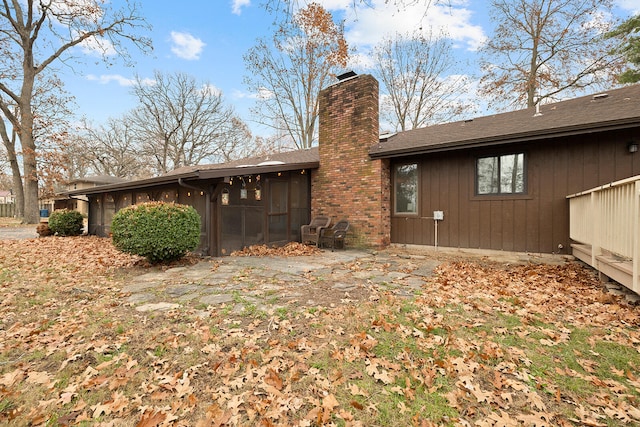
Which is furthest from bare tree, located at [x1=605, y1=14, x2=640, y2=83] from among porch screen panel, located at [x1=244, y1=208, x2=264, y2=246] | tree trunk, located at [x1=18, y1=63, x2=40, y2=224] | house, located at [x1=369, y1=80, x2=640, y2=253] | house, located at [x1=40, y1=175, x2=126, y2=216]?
tree trunk, located at [x1=18, y1=63, x2=40, y2=224]

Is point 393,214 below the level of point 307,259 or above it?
above

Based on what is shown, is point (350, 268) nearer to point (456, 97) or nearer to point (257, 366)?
point (257, 366)

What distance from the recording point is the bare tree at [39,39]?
46.0ft

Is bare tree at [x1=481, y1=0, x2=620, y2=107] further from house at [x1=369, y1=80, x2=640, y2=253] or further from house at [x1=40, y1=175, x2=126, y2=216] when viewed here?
house at [x1=40, y1=175, x2=126, y2=216]

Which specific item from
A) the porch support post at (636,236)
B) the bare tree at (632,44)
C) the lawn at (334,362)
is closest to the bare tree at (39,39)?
the lawn at (334,362)

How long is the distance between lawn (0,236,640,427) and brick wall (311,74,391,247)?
13.3ft

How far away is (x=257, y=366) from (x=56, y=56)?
72.1 feet

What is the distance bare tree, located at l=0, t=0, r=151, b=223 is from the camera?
14.0 meters

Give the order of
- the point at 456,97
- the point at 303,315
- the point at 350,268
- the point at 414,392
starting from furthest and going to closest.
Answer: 1. the point at 456,97
2. the point at 350,268
3. the point at 303,315
4. the point at 414,392

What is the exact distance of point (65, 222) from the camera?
11.4 metres

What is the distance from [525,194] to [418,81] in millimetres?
13557

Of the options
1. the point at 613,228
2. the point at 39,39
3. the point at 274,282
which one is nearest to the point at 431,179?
the point at 613,228

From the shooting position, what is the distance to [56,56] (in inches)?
626

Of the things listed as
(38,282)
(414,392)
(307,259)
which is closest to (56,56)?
(38,282)
